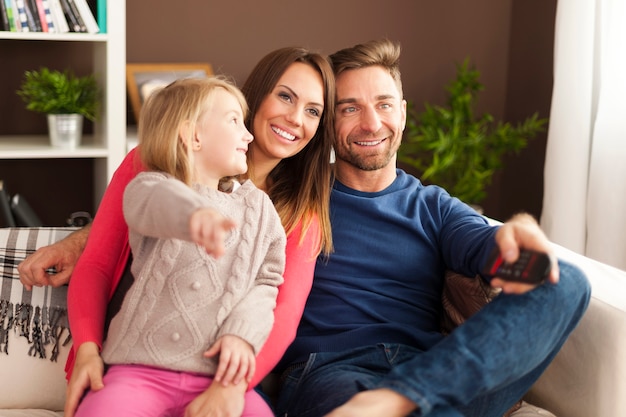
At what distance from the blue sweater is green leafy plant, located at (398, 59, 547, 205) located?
130 cm

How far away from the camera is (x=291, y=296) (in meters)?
1.66

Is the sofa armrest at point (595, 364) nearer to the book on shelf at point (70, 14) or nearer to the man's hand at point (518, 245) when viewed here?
the man's hand at point (518, 245)

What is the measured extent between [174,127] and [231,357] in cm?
41

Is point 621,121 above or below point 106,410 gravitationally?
above

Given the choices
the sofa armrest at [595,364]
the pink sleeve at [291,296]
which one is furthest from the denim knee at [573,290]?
the pink sleeve at [291,296]

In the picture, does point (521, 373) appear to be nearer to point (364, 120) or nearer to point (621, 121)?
point (364, 120)

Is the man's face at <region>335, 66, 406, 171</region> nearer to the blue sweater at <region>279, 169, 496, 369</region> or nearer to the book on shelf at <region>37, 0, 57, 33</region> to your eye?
the blue sweater at <region>279, 169, 496, 369</region>

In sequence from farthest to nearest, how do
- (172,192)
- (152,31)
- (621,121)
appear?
(152,31) < (621,121) < (172,192)

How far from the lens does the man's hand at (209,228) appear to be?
1233mm

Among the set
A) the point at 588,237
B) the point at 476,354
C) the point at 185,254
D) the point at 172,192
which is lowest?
the point at 588,237

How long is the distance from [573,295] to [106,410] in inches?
31.7

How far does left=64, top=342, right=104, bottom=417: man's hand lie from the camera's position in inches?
58.6

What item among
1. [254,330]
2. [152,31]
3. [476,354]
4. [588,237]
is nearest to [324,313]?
[254,330]

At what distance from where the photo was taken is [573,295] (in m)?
1.52
